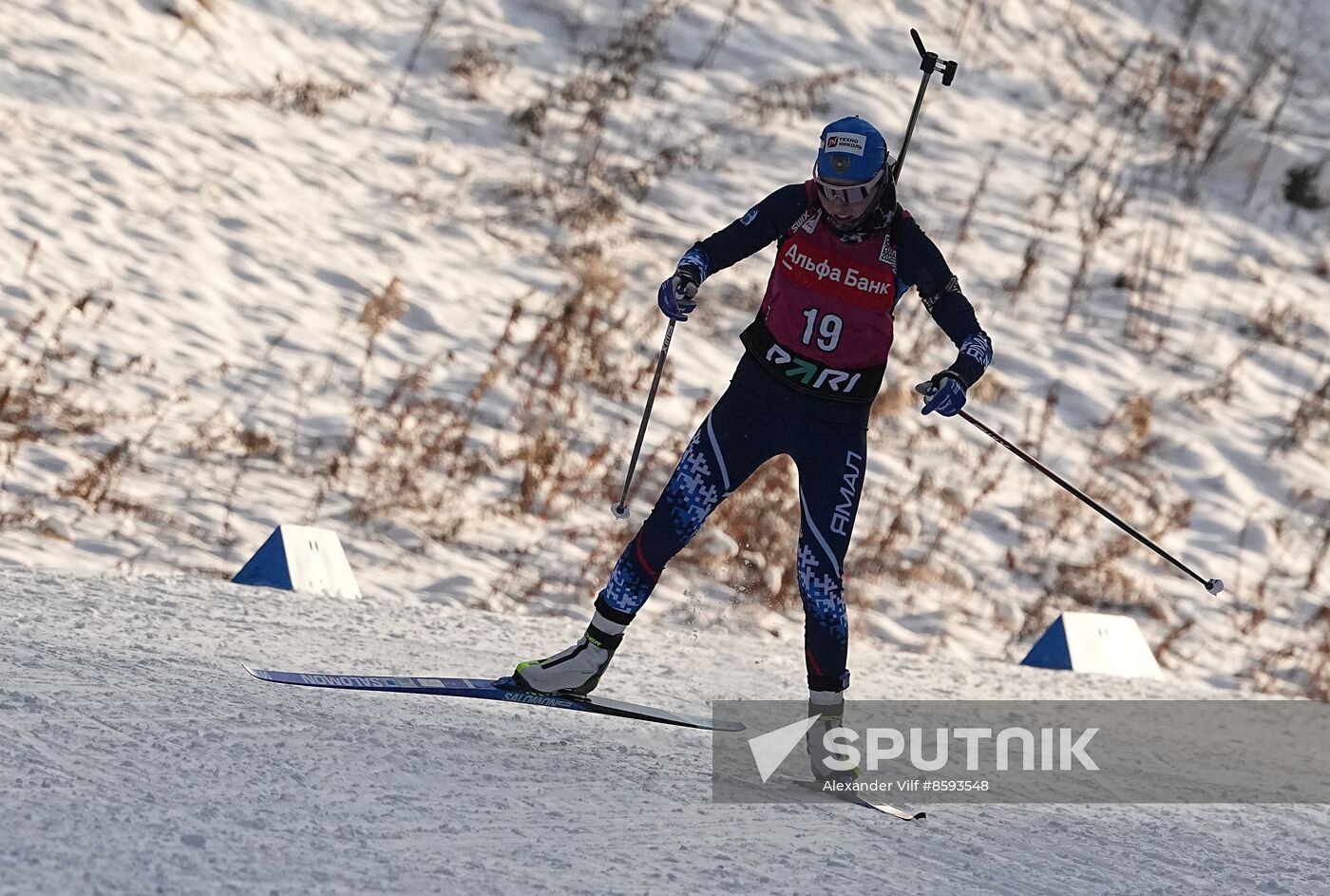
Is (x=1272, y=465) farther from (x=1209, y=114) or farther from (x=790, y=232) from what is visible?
(x=790, y=232)

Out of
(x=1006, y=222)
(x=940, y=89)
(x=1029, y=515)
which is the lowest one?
(x=1029, y=515)

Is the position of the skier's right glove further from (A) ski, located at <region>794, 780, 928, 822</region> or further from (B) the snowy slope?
(B) the snowy slope

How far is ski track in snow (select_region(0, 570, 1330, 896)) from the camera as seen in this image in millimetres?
3059

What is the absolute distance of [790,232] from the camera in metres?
4.56

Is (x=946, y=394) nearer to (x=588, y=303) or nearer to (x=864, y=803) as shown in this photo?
(x=864, y=803)

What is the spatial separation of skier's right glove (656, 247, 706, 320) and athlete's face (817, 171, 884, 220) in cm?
45

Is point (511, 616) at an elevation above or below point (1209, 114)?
below

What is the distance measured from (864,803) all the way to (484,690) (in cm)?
125

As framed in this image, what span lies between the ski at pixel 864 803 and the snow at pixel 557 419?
0.10m

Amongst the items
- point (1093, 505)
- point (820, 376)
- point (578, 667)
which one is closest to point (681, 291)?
point (820, 376)

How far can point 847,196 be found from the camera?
436 centimetres

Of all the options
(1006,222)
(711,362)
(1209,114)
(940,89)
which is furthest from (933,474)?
(1209,114)

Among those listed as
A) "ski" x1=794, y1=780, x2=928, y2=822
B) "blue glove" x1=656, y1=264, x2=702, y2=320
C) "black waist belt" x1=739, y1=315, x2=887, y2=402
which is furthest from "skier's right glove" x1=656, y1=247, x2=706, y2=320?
"ski" x1=794, y1=780, x2=928, y2=822

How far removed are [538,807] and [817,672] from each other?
1235 mm
